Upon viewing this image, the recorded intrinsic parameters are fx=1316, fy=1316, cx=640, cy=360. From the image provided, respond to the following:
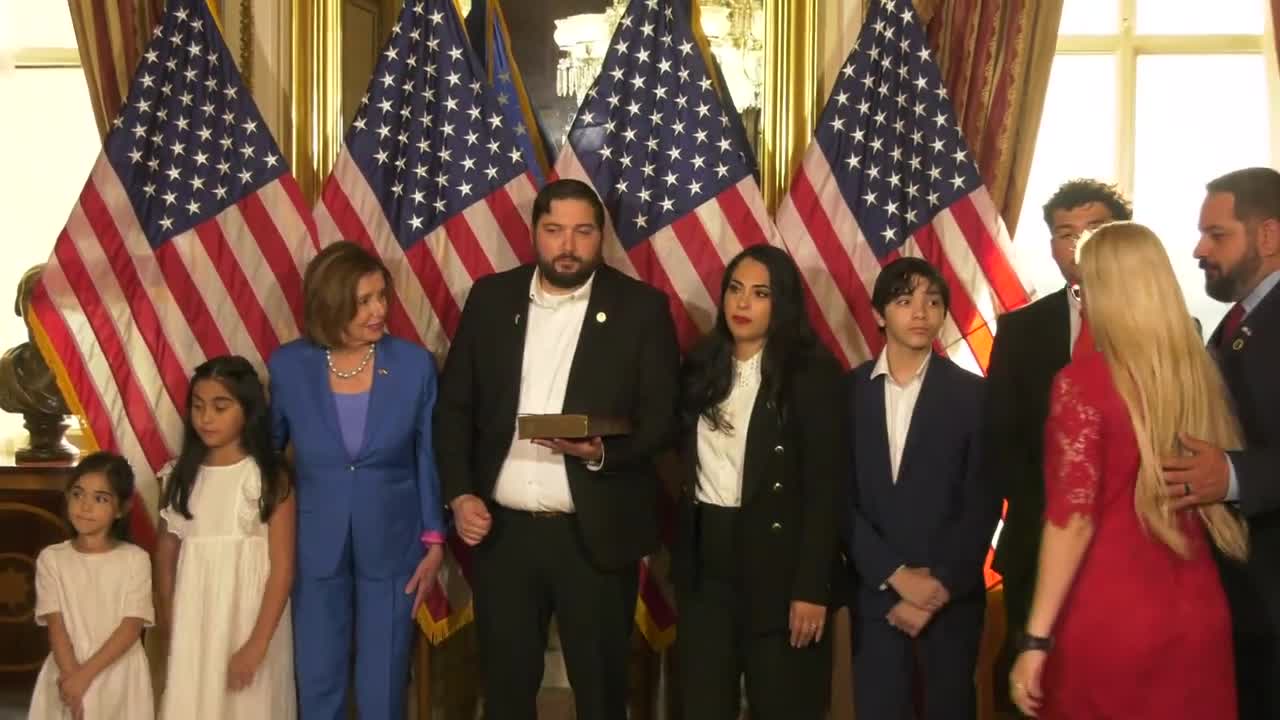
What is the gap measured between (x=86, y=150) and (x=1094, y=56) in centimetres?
430

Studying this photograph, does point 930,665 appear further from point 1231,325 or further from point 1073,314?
point 1231,325

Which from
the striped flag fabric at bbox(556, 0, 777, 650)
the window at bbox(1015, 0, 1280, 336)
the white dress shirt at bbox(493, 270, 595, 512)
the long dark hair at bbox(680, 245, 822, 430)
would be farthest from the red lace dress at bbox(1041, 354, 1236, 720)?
the window at bbox(1015, 0, 1280, 336)

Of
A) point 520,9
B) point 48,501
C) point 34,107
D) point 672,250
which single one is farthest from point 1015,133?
point 34,107

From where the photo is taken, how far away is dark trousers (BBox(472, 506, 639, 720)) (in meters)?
3.83

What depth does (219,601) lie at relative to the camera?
394cm

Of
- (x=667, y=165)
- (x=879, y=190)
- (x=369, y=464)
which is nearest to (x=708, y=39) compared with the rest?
(x=667, y=165)

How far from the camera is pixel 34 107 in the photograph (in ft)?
18.8

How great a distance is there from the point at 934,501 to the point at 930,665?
0.45 meters

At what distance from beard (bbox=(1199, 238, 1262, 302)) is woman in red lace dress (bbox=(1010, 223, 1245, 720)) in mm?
619

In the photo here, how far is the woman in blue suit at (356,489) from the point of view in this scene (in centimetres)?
396

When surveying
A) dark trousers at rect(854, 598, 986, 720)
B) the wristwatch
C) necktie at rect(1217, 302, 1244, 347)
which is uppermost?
necktie at rect(1217, 302, 1244, 347)

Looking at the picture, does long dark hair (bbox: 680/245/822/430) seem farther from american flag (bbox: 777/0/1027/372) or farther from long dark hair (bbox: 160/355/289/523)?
long dark hair (bbox: 160/355/289/523)

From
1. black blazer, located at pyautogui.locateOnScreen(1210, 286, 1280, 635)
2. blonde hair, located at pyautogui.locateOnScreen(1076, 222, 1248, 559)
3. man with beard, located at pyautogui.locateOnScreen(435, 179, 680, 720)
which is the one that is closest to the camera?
blonde hair, located at pyautogui.locateOnScreen(1076, 222, 1248, 559)

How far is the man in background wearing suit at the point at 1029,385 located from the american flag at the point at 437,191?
1.74 meters
